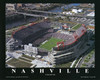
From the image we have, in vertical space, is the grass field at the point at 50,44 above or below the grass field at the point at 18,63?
above

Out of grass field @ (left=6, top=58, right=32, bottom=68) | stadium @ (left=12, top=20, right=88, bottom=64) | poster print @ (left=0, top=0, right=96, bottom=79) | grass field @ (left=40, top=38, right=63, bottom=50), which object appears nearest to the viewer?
poster print @ (left=0, top=0, right=96, bottom=79)

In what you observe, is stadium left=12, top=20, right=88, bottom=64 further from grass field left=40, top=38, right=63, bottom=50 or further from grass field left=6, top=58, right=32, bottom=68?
grass field left=6, top=58, right=32, bottom=68

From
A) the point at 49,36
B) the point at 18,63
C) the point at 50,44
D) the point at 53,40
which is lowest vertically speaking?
the point at 18,63

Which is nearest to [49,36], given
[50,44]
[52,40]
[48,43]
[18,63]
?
[52,40]

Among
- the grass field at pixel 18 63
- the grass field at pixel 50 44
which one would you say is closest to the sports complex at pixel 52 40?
the grass field at pixel 50 44

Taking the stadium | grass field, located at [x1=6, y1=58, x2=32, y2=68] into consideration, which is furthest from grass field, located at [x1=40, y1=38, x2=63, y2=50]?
grass field, located at [x1=6, y1=58, x2=32, y2=68]

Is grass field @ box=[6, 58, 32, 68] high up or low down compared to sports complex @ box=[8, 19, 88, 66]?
down

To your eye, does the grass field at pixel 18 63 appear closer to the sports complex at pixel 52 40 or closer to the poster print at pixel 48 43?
the poster print at pixel 48 43

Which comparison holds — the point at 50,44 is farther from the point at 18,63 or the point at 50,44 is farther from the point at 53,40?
the point at 18,63

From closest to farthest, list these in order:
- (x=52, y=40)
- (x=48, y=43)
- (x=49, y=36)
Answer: (x=48, y=43), (x=52, y=40), (x=49, y=36)
